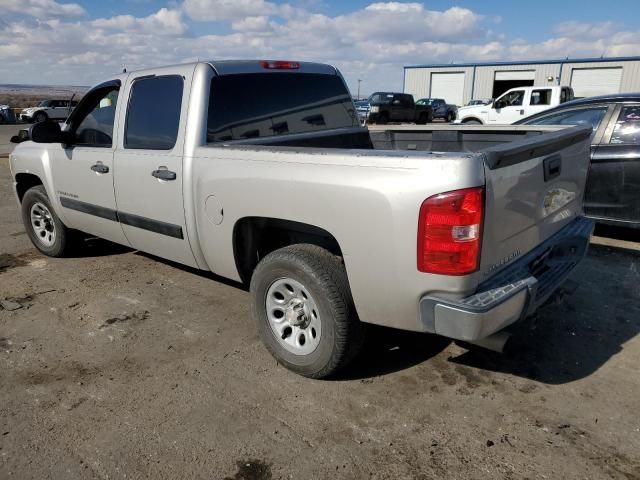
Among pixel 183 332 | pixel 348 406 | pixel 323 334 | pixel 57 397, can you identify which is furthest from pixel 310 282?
pixel 57 397

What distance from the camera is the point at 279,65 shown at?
4070mm

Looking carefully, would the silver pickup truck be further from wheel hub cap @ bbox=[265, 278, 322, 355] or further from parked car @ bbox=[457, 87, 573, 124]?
parked car @ bbox=[457, 87, 573, 124]

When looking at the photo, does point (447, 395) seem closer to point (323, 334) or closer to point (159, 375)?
point (323, 334)

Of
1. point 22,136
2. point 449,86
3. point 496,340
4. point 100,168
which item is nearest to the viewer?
point 496,340

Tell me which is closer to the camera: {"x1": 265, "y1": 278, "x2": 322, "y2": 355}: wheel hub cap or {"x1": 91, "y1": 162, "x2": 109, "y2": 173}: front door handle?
{"x1": 265, "y1": 278, "x2": 322, "y2": 355}: wheel hub cap

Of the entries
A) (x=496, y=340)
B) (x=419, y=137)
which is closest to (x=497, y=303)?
(x=496, y=340)

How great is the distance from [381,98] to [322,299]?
28120 mm

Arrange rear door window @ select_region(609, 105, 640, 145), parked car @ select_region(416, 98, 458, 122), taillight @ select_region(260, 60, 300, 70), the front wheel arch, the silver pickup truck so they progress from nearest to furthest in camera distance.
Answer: the silver pickup truck → taillight @ select_region(260, 60, 300, 70) → rear door window @ select_region(609, 105, 640, 145) → the front wheel arch → parked car @ select_region(416, 98, 458, 122)

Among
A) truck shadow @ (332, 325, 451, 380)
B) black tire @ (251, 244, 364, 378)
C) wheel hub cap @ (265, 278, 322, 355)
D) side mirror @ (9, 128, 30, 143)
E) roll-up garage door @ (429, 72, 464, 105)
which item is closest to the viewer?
black tire @ (251, 244, 364, 378)

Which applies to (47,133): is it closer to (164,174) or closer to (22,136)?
(22,136)

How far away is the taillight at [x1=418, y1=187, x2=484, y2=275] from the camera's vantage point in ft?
7.62

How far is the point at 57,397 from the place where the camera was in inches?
119

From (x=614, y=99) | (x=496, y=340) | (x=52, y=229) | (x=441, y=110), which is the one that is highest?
(x=614, y=99)

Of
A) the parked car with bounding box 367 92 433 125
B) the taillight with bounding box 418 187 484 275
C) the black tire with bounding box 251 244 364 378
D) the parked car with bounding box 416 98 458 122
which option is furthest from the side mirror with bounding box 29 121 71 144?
the parked car with bounding box 416 98 458 122
